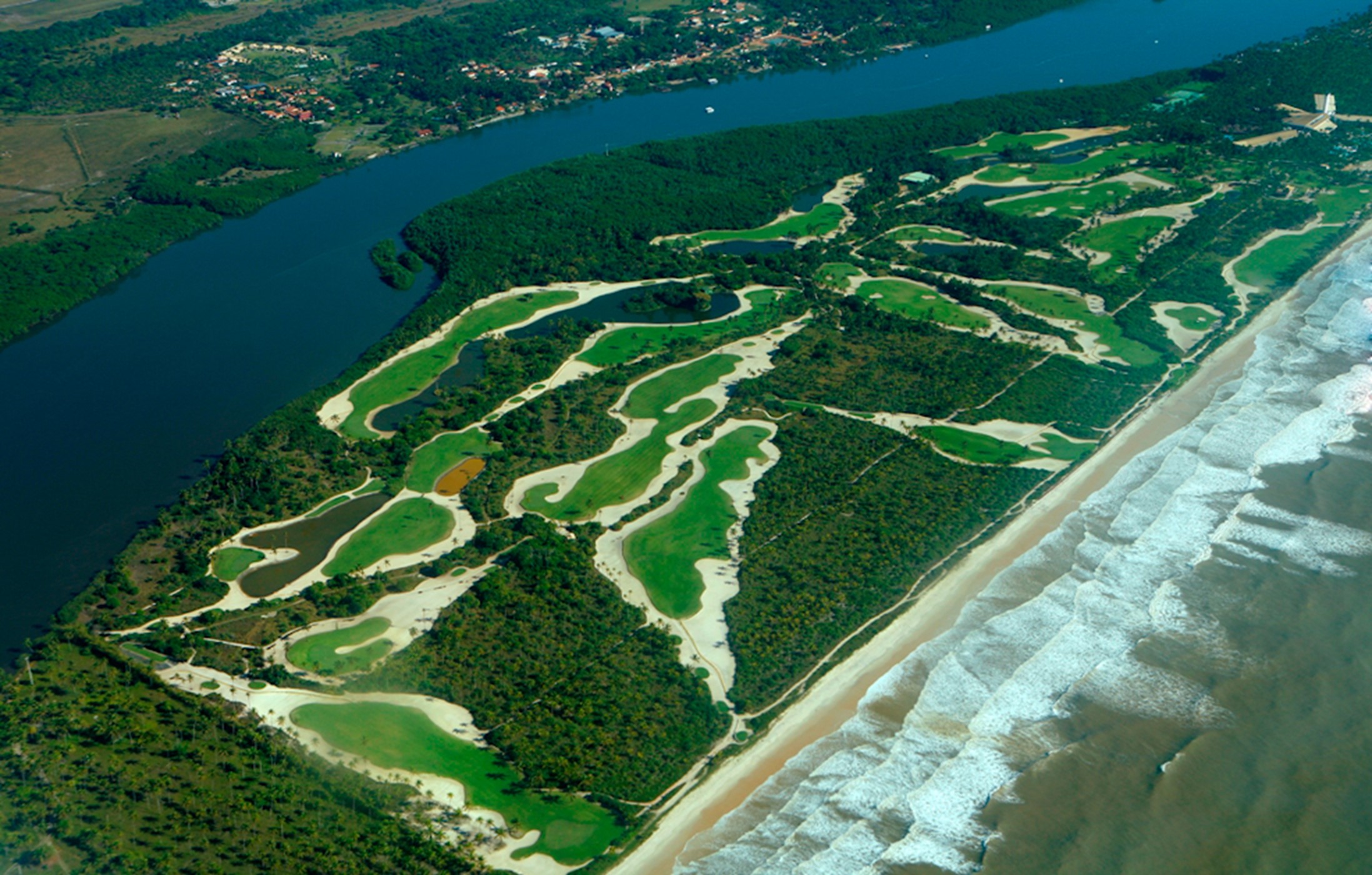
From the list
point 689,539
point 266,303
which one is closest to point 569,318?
point 266,303

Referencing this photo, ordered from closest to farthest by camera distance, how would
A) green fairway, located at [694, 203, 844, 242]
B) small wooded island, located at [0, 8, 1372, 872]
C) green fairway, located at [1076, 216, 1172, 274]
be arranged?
small wooded island, located at [0, 8, 1372, 872], green fairway, located at [1076, 216, 1172, 274], green fairway, located at [694, 203, 844, 242]

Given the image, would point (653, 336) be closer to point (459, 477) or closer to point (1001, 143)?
point (459, 477)

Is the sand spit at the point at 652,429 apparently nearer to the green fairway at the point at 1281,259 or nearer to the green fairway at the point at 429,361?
the green fairway at the point at 429,361

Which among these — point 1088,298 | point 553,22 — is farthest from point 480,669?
point 553,22

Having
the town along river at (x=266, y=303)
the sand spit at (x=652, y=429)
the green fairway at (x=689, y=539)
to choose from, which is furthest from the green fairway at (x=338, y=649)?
the town along river at (x=266, y=303)

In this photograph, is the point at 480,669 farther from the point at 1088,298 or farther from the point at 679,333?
the point at 1088,298

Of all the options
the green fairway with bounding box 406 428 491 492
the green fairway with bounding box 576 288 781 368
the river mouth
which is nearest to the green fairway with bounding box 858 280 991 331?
the green fairway with bounding box 576 288 781 368

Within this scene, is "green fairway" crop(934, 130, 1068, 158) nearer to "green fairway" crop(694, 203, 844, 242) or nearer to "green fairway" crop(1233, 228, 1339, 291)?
"green fairway" crop(694, 203, 844, 242)
